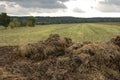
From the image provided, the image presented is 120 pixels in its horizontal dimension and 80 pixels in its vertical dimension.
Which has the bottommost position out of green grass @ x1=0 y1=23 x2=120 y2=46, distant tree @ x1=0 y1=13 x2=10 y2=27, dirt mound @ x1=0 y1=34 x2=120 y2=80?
distant tree @ x1=0 y1=13 x2=10 y2=27

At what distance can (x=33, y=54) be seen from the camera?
1398cm

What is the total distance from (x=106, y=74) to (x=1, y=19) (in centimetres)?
7906

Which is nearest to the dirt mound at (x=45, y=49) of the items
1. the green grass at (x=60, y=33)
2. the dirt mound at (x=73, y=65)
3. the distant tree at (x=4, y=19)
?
the dirt mound at (x=73, y=65)

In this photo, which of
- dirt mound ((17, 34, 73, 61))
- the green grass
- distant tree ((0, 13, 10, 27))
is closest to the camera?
dirt mound ((17, 34, 73, 61))

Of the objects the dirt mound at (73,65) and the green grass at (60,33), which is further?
the green grass at (60,33)

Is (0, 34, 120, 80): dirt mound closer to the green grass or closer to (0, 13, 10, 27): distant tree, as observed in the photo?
the green grass

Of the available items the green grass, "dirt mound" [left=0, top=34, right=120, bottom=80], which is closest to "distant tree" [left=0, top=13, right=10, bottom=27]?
the green grass

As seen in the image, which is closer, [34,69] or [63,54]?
[34,69]

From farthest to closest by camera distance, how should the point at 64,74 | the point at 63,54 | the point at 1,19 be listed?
the point at 1,19
the point at 63,54
the point at 64,74

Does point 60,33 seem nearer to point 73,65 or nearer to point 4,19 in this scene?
point 73,65

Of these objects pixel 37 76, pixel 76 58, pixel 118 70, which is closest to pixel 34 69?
pixel 37 76

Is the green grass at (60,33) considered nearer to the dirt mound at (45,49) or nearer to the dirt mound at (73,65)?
the dirt mound at (45,49)

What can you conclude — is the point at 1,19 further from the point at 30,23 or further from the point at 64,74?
the point at 64,74

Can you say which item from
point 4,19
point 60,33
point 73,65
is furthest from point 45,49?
point 4,19
